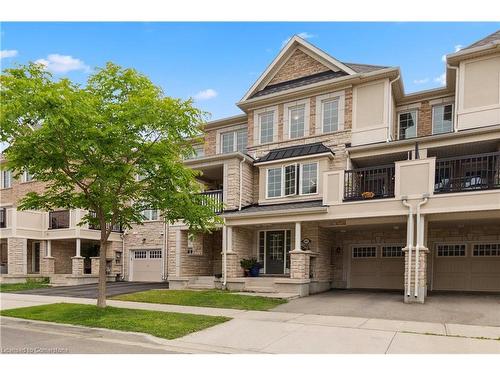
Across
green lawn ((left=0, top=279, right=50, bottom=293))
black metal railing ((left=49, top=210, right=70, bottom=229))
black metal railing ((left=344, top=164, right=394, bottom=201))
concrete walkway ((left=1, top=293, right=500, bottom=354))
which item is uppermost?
black metal railing ((left=344, top=164, right=394, bottom=201))

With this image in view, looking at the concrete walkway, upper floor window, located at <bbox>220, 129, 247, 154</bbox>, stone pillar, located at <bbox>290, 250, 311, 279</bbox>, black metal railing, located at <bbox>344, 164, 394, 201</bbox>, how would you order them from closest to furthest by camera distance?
the concrete walkway
black metal railing, located at <bbox>344, 164, 394, 201</bbox>
stone pillar, located at <bbox>290, 250, 311, 279</bbox>
upper floor window, located at <bbox>220, 129, 247, 154</bbox>

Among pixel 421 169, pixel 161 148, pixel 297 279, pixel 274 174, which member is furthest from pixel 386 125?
pixel 161 148

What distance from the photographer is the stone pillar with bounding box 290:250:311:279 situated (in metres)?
14.7

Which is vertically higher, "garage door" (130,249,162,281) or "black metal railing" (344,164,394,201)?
"black metal railing" (344,164,394,201)

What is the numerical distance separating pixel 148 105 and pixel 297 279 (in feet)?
28.3

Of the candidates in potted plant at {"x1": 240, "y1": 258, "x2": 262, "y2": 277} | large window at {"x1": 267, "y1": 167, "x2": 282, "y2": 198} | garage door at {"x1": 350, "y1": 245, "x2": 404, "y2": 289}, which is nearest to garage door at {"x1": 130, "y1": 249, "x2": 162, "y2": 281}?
potted plant at {"x1": 240, "y1": 258, "x2": 262, "y2": 277}

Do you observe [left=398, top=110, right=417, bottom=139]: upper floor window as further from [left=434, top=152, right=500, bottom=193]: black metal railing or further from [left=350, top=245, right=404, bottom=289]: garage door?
[left=350, top=245, right=404, bottom=289]: garage door

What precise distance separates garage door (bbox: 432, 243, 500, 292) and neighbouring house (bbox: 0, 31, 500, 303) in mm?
41

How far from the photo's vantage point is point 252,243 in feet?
59.2

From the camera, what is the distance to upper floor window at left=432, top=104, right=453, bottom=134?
54.8ft

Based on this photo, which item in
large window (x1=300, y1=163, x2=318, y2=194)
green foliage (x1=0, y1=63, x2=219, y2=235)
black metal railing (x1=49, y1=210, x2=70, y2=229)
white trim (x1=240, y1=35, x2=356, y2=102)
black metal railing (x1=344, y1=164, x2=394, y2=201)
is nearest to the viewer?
green foliage (x1=0, y1=63, x2=219, y2=235)

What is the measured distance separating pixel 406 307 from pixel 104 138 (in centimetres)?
1001

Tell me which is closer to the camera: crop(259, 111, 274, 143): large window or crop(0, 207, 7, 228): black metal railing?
crop(259, 111, 274, 143): large window

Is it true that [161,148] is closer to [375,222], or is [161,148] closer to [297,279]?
[297,279]
